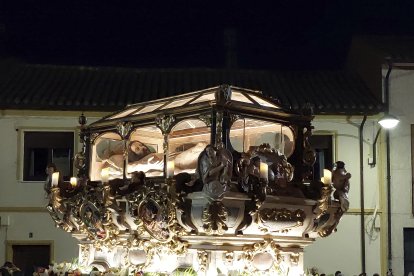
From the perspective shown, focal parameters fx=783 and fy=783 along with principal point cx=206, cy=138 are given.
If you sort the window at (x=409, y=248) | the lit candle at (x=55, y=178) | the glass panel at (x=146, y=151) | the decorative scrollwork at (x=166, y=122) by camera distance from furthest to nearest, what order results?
the window at (x=409, y=248) → the lit candle at (x=55, y=178) → the glass panel at (x=146, y=151) → the decorative scrollwork at (x=166, y=122)

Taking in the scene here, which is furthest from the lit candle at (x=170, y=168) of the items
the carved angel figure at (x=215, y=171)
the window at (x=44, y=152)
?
the window at (x=44, y=152)

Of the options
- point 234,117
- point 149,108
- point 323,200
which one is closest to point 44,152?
point 149,108

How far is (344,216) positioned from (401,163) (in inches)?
81.2

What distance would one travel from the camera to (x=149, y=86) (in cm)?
2202

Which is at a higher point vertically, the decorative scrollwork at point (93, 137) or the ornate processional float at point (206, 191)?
the decorative scrollwork at point (93, 137)

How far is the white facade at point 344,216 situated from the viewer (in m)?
19.8

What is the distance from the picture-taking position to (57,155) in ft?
67.4

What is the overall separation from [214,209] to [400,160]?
38.8 feet

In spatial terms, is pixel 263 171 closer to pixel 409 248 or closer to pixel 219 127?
pixel 219 127

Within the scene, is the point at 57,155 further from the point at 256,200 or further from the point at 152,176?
the point at 256,200

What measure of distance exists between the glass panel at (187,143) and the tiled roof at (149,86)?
7.67 meters

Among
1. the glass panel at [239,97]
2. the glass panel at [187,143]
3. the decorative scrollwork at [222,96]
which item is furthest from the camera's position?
the glass panel at [187,143]

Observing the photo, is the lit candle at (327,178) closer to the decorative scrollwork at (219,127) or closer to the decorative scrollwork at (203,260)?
the decorative scrollwork at (219,127)

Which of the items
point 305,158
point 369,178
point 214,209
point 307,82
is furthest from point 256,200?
point 307,82
